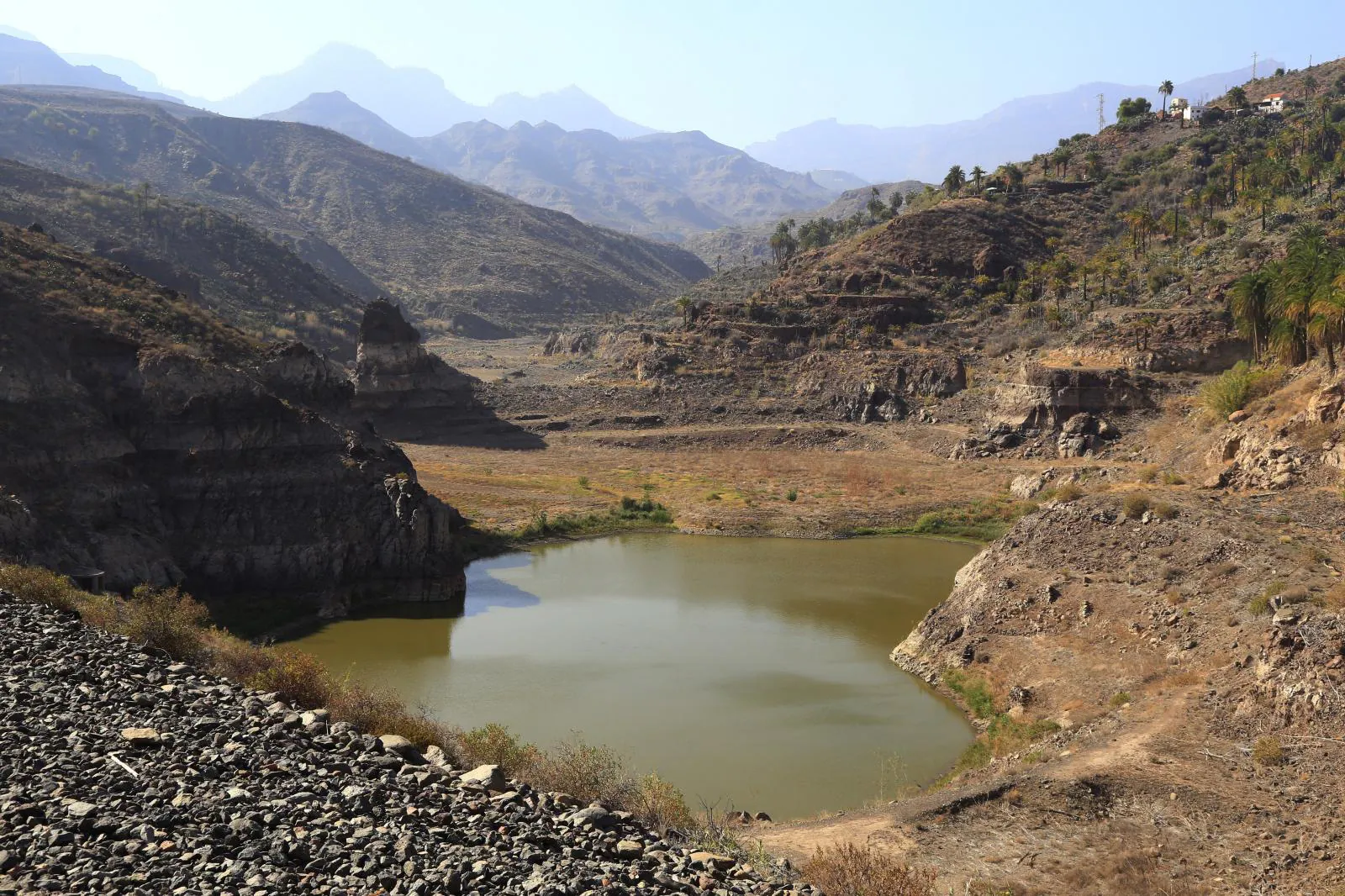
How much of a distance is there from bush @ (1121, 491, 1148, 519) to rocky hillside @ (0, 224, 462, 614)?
2513 centimetres

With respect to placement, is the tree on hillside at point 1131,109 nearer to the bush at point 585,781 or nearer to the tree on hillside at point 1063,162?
the tree on hillside at point 1063,162

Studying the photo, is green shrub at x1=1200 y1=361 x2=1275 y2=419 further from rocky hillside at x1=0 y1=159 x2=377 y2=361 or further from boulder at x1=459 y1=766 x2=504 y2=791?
rocky hillside at x1=0 y1=159 x2=377 y2=361

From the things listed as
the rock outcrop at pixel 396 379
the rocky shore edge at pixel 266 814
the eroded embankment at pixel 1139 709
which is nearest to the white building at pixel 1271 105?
the rock outcrop at pixel 396 379

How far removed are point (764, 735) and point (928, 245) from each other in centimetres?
9076

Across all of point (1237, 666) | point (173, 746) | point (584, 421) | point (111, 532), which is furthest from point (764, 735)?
point (584, 421)

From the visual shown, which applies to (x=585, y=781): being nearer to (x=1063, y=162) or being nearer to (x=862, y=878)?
(x=862, y=878)

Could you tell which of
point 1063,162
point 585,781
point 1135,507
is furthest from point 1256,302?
point 1063,162

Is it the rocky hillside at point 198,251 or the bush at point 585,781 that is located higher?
the rocky hillside at point 198,251

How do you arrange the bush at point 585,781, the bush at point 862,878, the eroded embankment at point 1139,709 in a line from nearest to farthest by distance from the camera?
1. the bush at point 862,878
2. the bush at point 585,781
3. the eroded embankment at point 1139,709

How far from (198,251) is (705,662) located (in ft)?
398

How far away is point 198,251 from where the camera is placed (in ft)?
430

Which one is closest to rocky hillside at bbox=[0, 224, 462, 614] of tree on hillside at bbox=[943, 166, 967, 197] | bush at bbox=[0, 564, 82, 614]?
bush at bbox=[0, 564, 82, 614]

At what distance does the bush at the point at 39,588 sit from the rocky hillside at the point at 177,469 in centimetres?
953

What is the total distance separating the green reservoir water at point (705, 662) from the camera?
82.0ft
